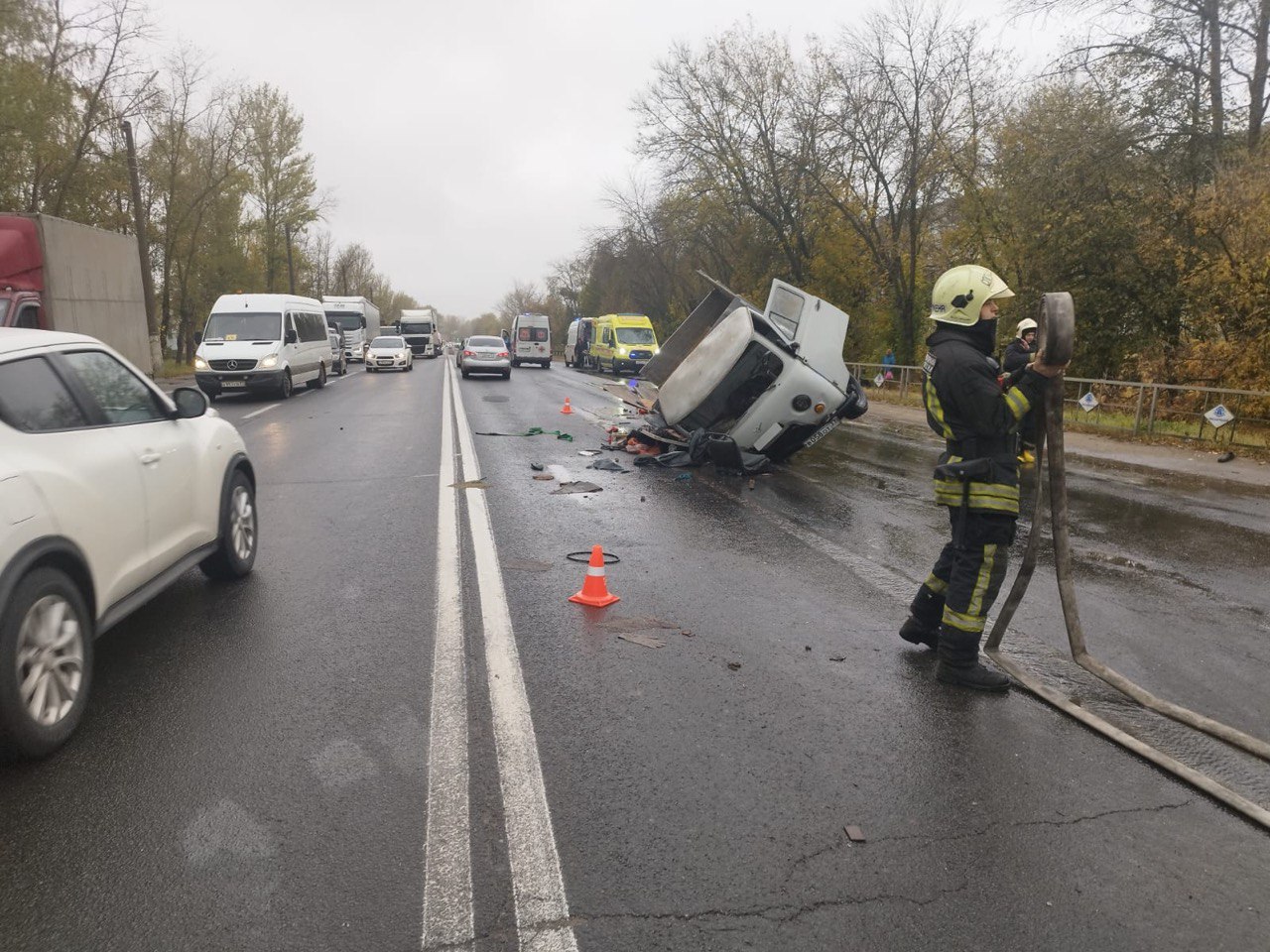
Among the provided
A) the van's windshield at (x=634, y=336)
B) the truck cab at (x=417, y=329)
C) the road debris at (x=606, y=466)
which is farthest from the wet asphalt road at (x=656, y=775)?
the truck cab at (x=417, y=329)

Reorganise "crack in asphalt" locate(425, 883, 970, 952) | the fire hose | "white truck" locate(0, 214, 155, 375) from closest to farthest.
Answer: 1. "crack in asphalt" locate(425, 883, 970, 952)
2. the fire hose
3. "white truck" locate(0, 214, 155, 375)

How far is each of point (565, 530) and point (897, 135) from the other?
1098 inches

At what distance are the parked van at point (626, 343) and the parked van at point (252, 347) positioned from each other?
59.5 feet

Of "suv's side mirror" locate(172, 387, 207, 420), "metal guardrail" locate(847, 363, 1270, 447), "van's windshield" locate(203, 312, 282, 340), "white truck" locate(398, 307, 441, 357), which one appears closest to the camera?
"suv's side mirror" locate(172, 387, 207, 420)

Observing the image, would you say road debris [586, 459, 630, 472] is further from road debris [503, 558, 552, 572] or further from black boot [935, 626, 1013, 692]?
black boot [935, 626, 1013, 692]

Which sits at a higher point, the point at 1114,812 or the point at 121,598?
the point at 121,598

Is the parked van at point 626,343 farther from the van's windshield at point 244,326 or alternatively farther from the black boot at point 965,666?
the black boot at point 965,666

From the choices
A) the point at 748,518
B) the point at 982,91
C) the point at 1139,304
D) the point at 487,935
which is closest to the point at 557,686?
the point at 487,935

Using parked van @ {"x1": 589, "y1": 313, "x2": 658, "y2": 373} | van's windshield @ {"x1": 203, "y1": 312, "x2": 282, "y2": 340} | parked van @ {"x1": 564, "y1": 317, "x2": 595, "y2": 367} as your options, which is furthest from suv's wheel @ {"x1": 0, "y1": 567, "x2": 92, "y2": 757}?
parked van @ {"x1": 564, "y1": 317, "x2": 595, "y2": 367}

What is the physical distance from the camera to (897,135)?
101 ft

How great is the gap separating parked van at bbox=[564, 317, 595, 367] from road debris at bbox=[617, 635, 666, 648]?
41.1 meters

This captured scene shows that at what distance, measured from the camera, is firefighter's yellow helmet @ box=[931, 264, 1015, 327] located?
422 centimetres

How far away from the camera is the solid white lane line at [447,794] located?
2.47 metres

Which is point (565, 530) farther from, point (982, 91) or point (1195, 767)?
point (982, 91)
